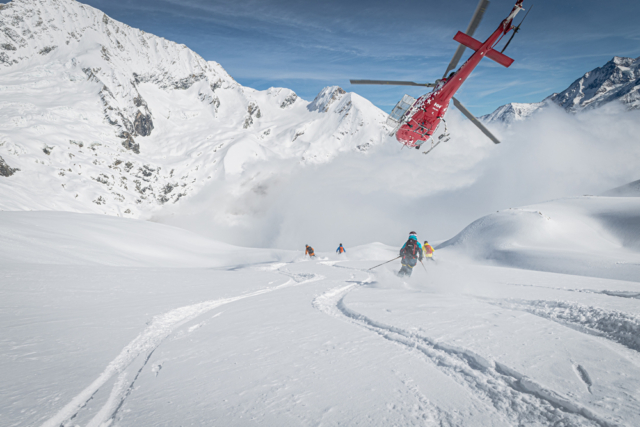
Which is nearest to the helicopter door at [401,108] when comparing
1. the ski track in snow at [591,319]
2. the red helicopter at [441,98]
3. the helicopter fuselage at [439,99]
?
the red helicopter at [441,98]

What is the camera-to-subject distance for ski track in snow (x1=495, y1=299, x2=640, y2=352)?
372cm

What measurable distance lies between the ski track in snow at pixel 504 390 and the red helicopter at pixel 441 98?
36.7ft

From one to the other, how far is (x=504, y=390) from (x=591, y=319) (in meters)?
3.13

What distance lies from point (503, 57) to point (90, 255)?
19.6 metres

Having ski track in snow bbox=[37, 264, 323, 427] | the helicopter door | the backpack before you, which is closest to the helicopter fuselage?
the helicopter door

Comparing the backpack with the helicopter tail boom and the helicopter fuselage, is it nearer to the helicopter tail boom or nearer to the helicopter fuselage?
the helicopter fuselage

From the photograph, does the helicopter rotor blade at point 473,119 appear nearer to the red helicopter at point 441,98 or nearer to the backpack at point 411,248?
the red helicopter at point 441,98

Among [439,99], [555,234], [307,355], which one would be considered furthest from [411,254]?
[555,234]

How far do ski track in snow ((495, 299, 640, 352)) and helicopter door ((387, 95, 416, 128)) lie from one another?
10.2 m

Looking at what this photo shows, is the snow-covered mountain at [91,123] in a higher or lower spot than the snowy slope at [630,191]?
higher

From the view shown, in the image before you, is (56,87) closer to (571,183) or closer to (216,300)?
(216,300)

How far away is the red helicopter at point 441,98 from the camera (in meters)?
10.8

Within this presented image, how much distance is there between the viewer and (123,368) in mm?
3432

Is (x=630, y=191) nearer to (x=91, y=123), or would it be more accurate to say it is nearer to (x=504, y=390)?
(x=504, y=390)
